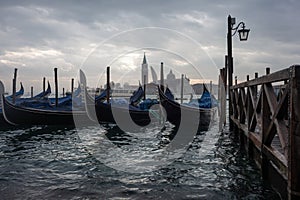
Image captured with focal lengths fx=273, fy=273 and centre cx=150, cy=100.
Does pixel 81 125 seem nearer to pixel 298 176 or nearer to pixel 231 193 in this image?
pixel 231 193

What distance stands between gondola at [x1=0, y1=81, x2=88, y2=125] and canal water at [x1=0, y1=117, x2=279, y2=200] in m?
4.07

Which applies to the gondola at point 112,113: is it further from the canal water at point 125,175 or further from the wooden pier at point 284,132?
the wooden pier at point 284,132

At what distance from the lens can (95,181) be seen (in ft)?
13.6

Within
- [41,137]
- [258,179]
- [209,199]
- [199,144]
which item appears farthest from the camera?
[41,137]

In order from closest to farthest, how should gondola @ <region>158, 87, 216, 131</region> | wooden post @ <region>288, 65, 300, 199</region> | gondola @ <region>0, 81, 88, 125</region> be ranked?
wooden post @ <region>288, 65, 300, 199</region>
gondola @ <region>158, 87, 216, 131</region>
gondola @ <region>0, 81, 88, 125</region>

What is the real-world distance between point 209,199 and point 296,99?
185cm

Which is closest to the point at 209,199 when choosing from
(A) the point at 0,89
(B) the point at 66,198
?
(B) the point at 66,198

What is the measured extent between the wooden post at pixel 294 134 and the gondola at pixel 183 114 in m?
8.11

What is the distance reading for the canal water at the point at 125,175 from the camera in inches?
142

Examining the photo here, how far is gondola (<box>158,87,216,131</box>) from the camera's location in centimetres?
1043

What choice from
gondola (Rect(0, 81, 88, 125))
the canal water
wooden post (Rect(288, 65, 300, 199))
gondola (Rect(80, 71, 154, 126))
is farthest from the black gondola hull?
wooden post (Rect(288, 65, 300, 199))

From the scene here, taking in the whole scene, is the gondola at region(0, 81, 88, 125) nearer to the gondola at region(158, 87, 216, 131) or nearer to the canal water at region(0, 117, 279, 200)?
the canal water at region(0, 117, 279, 200)

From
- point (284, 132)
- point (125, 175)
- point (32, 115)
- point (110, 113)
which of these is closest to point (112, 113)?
point (110, 113)

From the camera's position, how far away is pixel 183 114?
10531mm
